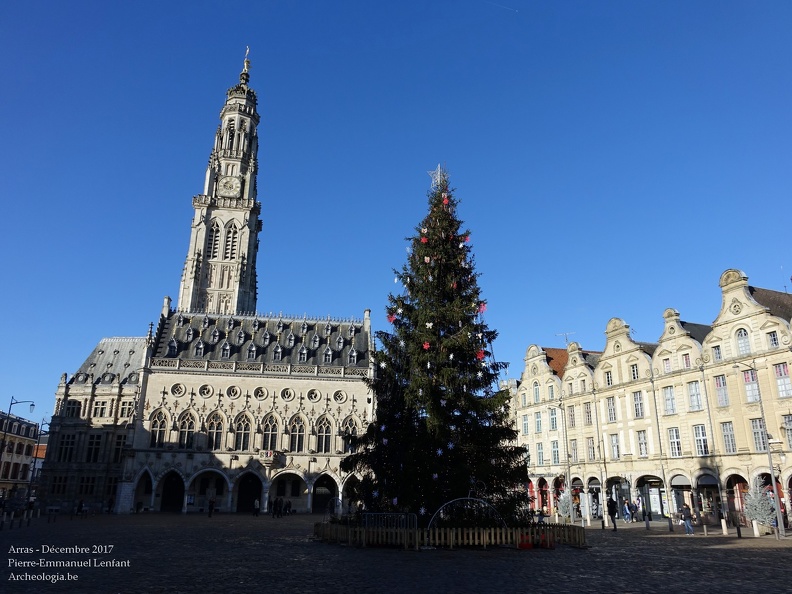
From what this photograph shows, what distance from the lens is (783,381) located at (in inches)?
1391

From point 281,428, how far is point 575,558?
41.0 m

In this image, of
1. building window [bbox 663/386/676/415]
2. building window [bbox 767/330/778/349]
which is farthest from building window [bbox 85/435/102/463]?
building window [bbox 767/330/778/349]

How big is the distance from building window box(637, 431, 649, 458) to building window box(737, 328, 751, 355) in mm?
9965

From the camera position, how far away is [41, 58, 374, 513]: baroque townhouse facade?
5388 centimetres

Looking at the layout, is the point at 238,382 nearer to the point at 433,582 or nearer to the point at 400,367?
the point at 400,367

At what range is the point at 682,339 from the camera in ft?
140

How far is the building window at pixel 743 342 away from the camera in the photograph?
125ft

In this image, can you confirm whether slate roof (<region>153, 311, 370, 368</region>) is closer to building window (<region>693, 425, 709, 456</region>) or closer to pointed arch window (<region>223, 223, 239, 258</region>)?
pointed arch window (<region>223, 223, 239, 258</region>)

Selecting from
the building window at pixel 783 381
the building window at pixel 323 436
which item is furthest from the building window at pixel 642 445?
the building window at pixel 323 436

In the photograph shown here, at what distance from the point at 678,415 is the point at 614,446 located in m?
6.82

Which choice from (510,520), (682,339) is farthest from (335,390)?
(510,520)

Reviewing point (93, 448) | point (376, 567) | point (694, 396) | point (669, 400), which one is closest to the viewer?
point (376, 567)

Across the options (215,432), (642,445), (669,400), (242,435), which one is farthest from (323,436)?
(669,400)

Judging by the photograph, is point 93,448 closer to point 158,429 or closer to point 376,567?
point 158,429
